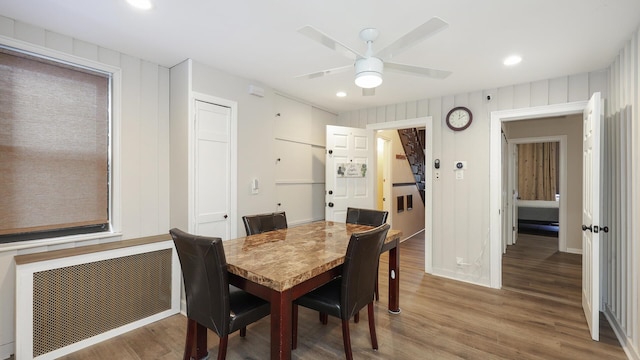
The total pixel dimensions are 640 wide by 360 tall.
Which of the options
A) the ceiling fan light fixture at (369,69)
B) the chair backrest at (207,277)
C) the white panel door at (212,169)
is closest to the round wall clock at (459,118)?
the ceiling fan light fixture at (369,69)

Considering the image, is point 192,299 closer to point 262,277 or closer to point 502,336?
point 262,277

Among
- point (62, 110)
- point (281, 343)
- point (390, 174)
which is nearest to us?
point (281, 343)

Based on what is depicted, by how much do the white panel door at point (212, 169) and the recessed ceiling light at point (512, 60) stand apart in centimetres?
276

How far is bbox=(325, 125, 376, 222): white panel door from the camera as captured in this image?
4.11 meters

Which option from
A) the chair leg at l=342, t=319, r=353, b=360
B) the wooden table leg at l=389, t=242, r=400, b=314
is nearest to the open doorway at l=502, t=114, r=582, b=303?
the wooden table leg at l=389, t=242, r=400, b=314

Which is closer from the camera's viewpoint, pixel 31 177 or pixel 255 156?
pixel 31 177

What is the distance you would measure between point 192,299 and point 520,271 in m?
4.25

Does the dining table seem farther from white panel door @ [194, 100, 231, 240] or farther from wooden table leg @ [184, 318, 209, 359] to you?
white panel door @ [194, 100, 231, 240]

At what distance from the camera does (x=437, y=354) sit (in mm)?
2102

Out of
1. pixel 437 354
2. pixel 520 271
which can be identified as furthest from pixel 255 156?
pixel 520 271

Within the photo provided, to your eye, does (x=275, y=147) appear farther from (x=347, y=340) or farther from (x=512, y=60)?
(x=512, y=60)

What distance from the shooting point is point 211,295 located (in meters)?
1.60

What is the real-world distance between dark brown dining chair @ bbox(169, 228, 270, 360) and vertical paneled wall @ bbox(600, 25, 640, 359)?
2687 millimetres

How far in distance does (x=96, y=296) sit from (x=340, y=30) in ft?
9.23
